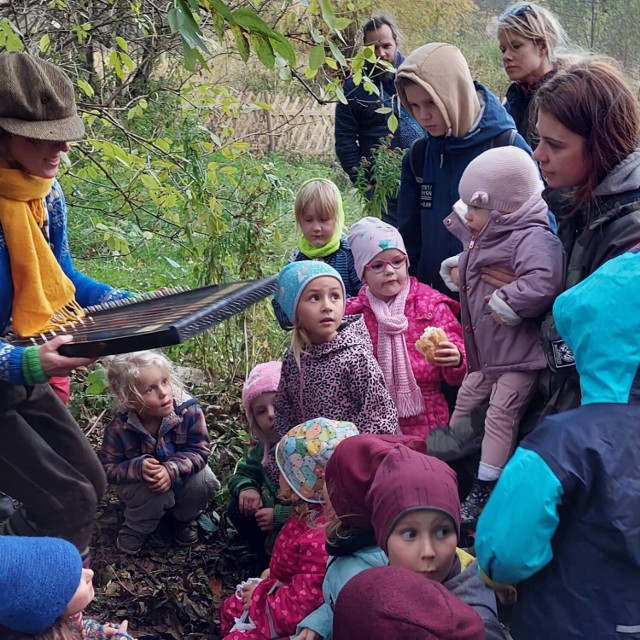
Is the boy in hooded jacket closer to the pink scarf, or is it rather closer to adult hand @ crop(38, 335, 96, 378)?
the pink scarf

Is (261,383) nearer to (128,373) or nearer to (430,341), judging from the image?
(128,373)

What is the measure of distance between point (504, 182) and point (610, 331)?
1.35 metres

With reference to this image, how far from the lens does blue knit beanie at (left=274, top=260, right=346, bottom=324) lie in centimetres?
365

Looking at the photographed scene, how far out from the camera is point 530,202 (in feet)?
10.6

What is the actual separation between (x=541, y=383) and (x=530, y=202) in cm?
70

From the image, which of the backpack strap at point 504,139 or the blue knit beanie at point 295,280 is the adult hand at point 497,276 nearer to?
the blue knit beanie at point 295,280

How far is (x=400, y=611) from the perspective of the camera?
74.8 inches

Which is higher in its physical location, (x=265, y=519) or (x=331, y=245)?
(x=331, y=245)

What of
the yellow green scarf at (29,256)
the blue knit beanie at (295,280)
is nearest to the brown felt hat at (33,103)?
the yellow green scarf at (29,256)

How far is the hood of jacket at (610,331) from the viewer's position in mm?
2031

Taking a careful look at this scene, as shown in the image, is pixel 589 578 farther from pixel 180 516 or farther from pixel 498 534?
pixel 180 516

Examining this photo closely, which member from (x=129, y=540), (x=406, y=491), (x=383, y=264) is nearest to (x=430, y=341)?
(x=383, y=264)

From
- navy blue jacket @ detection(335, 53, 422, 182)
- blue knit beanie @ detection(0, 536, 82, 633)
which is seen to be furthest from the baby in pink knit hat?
navy blue jacket @ detection(335, 53, 422, 182)

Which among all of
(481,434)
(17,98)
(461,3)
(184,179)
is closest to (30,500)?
(17,98)
